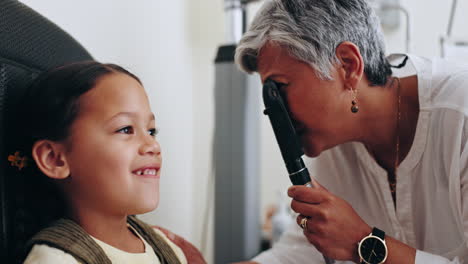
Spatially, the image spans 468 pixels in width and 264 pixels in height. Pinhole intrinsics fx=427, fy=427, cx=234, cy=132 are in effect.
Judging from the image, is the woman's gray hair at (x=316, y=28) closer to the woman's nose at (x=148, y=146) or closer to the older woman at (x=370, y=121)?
the older woman at (x=370, y=121)

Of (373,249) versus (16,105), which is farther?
(373,249)

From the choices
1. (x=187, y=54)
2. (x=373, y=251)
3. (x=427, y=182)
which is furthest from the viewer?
(x=187, y=54)

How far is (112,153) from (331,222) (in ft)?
1.53

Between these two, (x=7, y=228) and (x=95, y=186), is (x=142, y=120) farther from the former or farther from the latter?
(x=7, y=228)

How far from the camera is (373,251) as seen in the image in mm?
871

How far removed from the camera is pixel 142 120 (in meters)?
0.77

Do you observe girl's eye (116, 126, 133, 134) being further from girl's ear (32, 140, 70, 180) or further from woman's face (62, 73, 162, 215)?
girl's ear (32, 140, 70, 180)

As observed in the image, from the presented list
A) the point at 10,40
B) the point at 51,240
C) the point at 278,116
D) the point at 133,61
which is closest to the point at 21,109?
the point at 10,40

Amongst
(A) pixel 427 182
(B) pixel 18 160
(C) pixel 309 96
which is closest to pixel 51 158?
(B) pixel 18 160

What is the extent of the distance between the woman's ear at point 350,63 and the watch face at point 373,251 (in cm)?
34

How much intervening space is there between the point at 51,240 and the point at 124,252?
0.51 ft

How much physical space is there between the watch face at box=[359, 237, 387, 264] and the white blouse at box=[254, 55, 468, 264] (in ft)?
0.25

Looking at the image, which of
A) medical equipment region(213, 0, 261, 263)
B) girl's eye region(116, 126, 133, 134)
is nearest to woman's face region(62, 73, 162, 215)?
girl's eye region(116, 126, 133, 134)

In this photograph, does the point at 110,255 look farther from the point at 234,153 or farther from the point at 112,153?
the point at 234,153
